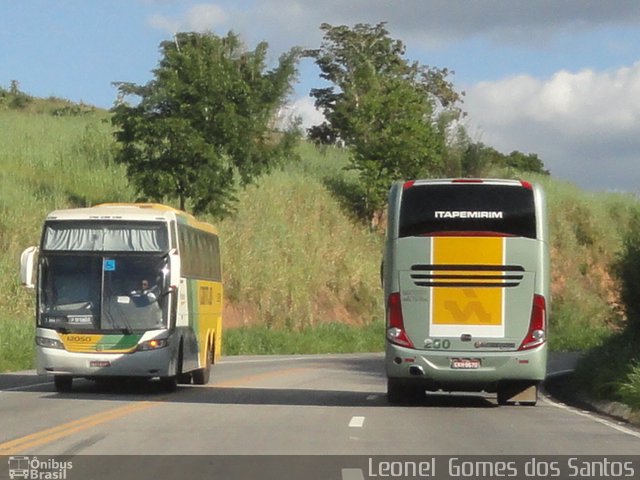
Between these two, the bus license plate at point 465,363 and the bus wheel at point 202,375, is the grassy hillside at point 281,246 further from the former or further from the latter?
the bus license plate at point 465,363

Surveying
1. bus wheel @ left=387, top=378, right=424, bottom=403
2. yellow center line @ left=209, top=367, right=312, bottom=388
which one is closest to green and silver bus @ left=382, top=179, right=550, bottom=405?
bus wheel @ left=387, top=378, right=424, bottom=403

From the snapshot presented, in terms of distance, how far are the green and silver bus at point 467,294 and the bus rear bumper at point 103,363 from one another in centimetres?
476

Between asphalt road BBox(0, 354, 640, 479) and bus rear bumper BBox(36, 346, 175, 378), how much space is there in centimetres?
45

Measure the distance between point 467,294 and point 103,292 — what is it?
6.85 metres

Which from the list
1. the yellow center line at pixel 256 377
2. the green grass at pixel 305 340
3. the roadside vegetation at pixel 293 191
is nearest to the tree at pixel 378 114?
the roadside vegetation at pixel 293 191

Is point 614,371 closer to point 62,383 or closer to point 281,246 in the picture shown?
point 62,383

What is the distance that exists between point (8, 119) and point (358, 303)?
76.2ft

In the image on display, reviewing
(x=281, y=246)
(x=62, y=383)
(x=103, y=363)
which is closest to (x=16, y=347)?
(x=62, y=383)

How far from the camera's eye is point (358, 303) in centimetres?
6300

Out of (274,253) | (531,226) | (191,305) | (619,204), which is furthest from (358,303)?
(531,226)

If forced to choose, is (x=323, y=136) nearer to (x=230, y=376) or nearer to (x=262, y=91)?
(x=262, y=91)

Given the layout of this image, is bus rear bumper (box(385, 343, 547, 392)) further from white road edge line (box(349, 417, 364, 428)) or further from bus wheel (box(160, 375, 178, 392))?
bus wheel (box(160, 375, 178, 392))

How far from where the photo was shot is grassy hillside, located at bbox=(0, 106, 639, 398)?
171 feet

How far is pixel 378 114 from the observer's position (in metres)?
67.6
